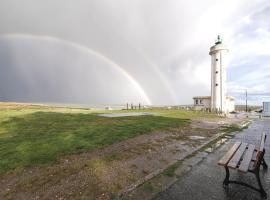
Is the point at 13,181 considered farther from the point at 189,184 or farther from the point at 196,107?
the point at 196,107

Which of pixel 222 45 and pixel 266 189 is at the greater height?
pixel 222 45

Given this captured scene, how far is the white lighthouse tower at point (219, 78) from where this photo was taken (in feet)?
140

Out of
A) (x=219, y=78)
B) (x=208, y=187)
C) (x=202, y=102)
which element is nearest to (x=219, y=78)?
(x=219, y=78)

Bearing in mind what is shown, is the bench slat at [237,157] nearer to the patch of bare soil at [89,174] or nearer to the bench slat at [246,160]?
→ the bench slat at [246,160]

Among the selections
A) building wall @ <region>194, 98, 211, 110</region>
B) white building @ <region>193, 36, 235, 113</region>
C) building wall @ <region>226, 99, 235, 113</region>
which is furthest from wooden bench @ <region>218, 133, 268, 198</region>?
building wall @ <region>194, 98, 211, 110</region>

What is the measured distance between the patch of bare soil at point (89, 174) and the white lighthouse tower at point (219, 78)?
125ft

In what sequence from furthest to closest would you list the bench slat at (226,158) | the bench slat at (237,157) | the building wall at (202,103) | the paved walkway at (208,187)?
1. the building wall at (202,103)
2. the bench slat at (226,158)
3. the bench slat at (237,157)
4. the paved walkway at (208,187)

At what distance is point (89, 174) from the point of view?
18.2 ft

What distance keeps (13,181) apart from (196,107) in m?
49.3

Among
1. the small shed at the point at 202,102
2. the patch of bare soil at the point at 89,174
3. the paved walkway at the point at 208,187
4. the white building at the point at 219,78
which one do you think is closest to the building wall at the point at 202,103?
the small shed at the point at 202,102

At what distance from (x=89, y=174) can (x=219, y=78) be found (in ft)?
143

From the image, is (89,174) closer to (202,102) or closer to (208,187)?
(208,187)

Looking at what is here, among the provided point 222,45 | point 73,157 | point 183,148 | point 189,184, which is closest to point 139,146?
point 183,148

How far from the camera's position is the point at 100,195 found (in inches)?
171
